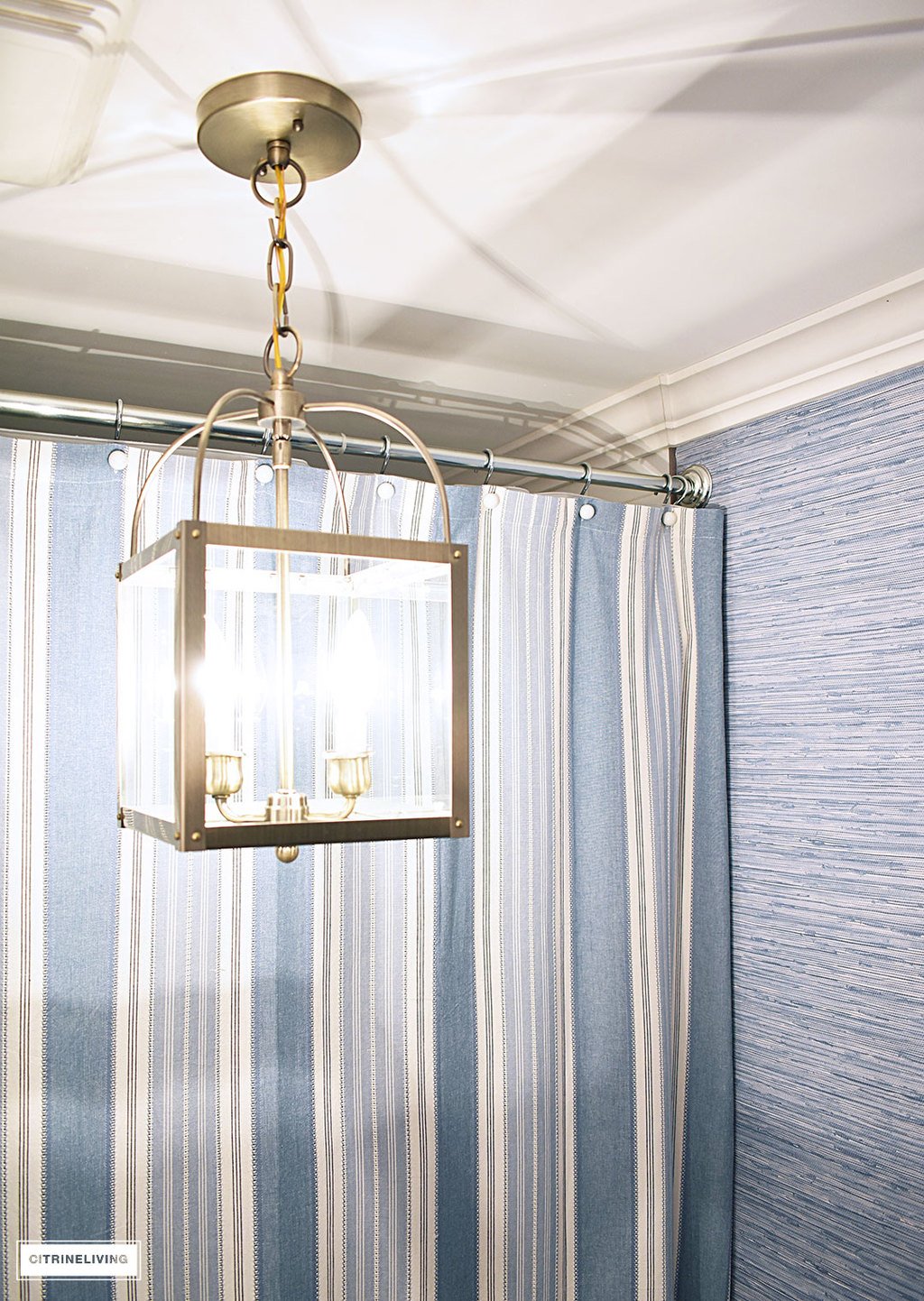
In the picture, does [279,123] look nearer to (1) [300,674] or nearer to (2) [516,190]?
(2) [516,190]

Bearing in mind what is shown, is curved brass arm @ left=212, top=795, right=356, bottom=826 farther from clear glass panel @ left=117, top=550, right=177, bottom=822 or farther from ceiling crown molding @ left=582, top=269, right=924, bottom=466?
ceiling crown molding @ left=582, top=269, right=924, bottom=466

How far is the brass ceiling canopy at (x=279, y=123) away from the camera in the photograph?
1147 mm

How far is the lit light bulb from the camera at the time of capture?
1007mm

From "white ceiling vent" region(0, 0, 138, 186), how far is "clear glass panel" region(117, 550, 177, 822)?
0.50 m

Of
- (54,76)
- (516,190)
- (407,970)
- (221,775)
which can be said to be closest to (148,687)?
(221,775)

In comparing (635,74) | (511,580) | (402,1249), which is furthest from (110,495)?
(402,1249)

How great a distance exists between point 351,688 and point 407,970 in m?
0.99

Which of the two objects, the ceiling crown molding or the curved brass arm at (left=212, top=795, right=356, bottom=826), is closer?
the curved brass arm at (left=212, top=795, right=356, bottom=826)

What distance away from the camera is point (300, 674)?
1037mm

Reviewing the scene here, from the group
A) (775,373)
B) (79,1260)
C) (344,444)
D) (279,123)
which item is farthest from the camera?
(775,373)

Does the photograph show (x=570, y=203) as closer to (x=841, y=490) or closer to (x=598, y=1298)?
(x=841, y=490)

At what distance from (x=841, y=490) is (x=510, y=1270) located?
1517 millimetres

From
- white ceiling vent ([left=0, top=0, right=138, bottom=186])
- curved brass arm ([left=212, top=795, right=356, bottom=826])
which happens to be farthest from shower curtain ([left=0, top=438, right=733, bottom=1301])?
curved brass arm ([left=212, top=795, right=356, bottom=826])

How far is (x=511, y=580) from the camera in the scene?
1.97 metres
